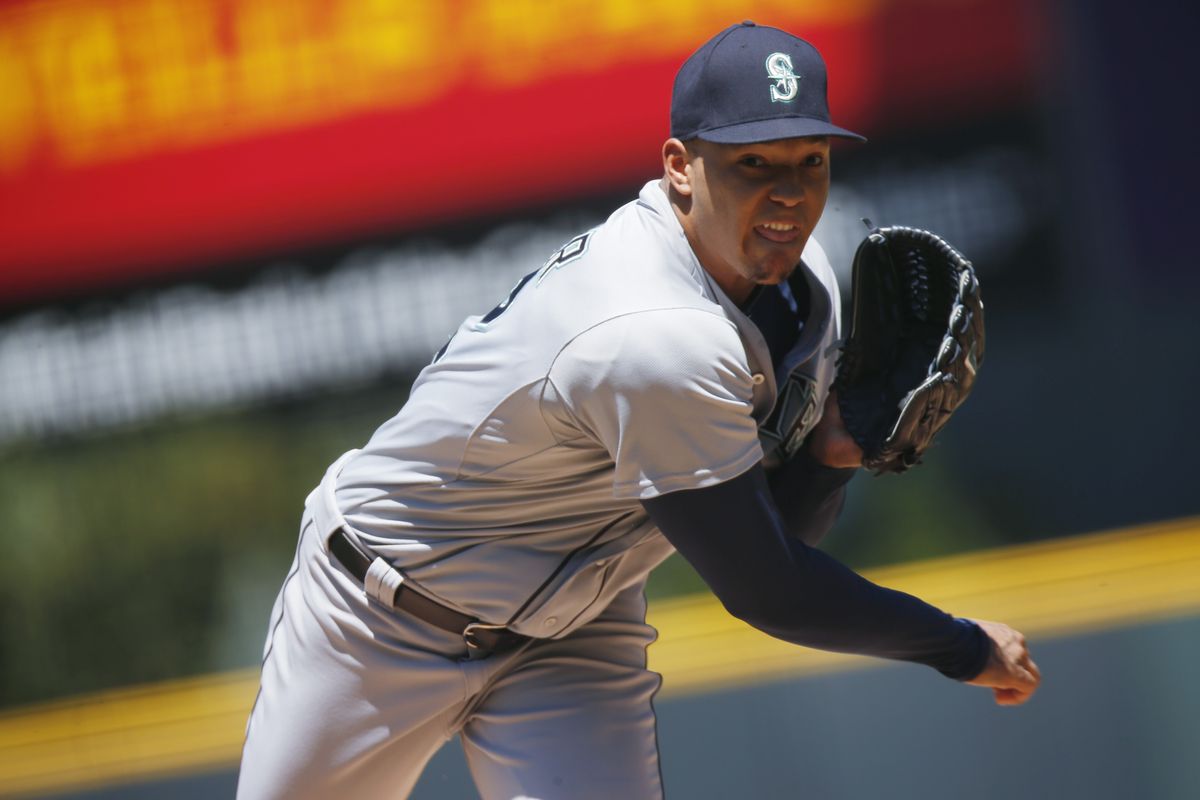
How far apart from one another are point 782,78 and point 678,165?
16cm

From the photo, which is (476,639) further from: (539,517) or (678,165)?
(678,165)

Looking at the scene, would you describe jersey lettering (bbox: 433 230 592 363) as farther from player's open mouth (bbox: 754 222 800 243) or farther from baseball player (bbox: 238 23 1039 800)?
player's open mouth (bbox: 754 222 800 243)

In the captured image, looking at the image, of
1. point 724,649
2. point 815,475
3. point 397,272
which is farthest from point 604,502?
point 397,272

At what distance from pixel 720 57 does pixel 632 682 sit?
2.64ft

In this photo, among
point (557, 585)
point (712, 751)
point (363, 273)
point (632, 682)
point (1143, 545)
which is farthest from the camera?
point (363, 273)

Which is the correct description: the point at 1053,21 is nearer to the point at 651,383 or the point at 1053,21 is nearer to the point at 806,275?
the point at 806,275

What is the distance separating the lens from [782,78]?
1.42 m

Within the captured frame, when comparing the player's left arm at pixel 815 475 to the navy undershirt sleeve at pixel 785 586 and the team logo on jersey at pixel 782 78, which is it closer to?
the navy undershirt sleeve at pixel 785 586

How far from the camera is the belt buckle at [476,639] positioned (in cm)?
162

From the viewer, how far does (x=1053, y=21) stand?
3.44 meters

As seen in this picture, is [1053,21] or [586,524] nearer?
[586,524]

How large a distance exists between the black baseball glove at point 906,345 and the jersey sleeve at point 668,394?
35 centimetres

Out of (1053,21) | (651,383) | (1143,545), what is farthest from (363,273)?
(651,383)

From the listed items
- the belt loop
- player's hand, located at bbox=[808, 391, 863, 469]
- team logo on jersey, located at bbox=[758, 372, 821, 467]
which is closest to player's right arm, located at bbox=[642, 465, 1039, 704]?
team logo on jersey, located at bbox=[758, 372, 821, 467]
